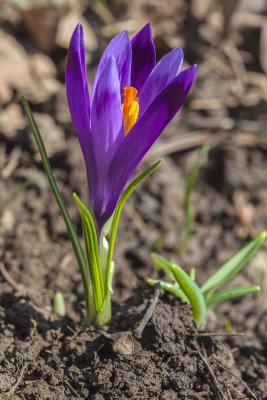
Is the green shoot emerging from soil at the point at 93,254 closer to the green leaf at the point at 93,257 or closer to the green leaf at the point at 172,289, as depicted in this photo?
the green leaf at the point at 93,257

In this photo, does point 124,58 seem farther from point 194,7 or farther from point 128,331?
point 194,7

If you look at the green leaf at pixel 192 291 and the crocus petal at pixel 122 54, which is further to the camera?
the green leaf at pixel 192 291

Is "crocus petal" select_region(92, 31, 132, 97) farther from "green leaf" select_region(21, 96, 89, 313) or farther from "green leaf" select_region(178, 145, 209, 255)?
"green leaf" select_region(178, 145, 209, 255)

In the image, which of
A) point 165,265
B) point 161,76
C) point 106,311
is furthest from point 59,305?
point 161,76

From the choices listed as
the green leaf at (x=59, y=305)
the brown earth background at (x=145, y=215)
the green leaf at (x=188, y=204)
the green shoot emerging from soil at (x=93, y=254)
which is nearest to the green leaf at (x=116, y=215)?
the green shoot emerging from soil at (x=93, y=254)

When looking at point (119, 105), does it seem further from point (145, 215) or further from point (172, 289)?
point (145, 215)

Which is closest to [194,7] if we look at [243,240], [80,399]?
[243,240]

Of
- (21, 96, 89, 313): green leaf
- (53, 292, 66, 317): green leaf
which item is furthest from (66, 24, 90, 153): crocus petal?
(53, 292, 66, 317): green leaf
